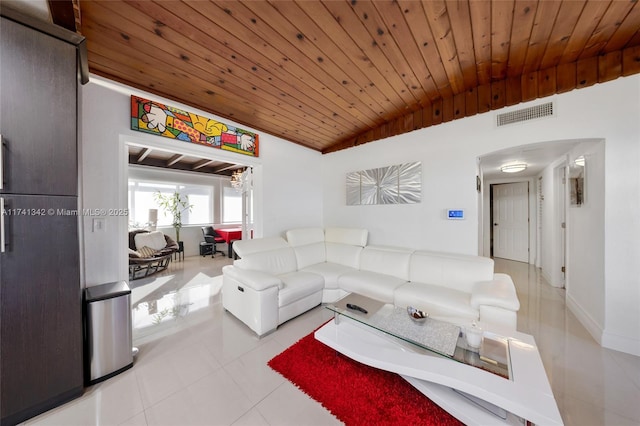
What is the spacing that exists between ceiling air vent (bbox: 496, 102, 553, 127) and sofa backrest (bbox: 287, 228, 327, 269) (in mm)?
2842

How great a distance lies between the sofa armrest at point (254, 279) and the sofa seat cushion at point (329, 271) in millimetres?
702

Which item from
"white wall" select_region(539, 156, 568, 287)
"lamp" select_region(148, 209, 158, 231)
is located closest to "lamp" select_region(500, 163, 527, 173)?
"white wall" select_region(539, 156, 568, 287)

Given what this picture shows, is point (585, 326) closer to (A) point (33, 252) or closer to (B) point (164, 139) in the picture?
(A) point (33, 252)

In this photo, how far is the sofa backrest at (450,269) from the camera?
7.61ft

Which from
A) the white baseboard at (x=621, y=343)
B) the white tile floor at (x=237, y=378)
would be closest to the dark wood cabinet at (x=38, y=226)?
the white tile floor at (x=237, y=378)

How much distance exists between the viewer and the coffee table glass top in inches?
53.2

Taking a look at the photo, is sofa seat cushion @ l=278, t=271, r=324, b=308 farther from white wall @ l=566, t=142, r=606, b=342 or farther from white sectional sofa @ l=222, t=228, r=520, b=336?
white wall @ l=566, t=142, r=606, b=342

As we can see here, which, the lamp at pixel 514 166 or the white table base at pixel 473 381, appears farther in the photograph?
the lamp at pixel 514 166

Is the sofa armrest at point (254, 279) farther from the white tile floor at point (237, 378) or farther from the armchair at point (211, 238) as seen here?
the armchair at point (211, 238)

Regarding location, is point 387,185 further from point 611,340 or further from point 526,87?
point 611,340

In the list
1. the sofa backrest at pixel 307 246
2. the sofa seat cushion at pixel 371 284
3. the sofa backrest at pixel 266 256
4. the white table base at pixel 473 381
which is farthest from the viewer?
the sofa backrest at pixel 307 246

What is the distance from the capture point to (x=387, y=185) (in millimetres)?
3410

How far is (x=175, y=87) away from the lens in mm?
2225

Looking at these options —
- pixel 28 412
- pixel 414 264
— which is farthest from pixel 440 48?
pixel 28 412
